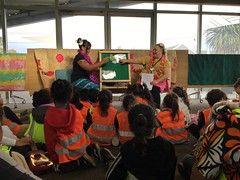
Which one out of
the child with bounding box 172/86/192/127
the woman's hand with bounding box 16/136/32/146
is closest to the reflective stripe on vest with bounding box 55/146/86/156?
the woman's hand with bounding box 16/136/32/146

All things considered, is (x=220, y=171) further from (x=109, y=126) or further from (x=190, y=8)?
(x=190, y=8)

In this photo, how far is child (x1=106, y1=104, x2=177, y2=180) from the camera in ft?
5.59

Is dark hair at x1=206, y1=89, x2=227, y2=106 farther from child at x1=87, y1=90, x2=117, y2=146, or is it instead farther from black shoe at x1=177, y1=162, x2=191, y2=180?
child at x1=87, y1=90, x2=117, y2=146

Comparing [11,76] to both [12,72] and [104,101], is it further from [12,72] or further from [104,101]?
[104,101]

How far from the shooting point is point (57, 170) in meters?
2.86

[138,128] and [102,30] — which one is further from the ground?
[102,30]

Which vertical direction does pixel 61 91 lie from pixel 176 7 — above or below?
below

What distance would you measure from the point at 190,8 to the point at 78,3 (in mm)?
2893

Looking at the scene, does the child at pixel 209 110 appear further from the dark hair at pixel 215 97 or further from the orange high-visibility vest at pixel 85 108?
the orange high-visibility vest at pixel 85 108

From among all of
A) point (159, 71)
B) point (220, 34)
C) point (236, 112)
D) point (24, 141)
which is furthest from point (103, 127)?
point (220, 34)

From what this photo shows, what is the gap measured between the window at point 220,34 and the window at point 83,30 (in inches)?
109

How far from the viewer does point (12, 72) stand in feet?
21.3

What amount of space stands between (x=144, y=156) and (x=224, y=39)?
25.0 feet

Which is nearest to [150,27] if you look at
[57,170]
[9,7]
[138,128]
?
[9,7]
